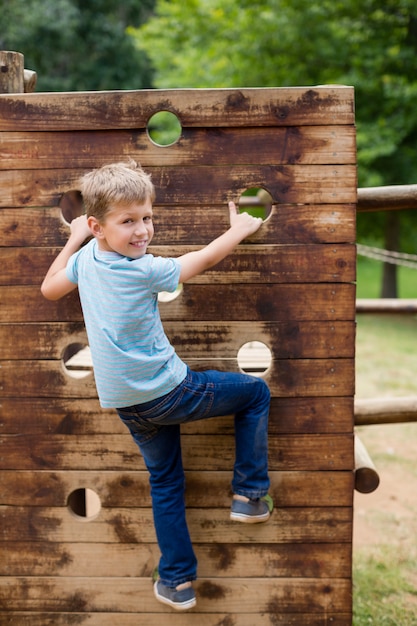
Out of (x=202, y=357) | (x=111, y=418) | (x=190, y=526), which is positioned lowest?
(x=190, y=526)

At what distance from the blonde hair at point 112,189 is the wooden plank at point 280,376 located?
675 millimetres

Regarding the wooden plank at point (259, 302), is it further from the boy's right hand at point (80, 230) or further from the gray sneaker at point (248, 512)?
the gray sneaker at point (248, 512)

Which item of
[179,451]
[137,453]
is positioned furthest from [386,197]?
[137,453]

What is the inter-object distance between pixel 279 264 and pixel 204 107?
0.62 meters

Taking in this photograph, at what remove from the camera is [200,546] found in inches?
99.7

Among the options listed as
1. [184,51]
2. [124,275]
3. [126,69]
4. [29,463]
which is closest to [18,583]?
[29,463]

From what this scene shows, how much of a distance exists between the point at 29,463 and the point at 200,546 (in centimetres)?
73

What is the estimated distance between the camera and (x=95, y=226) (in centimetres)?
212

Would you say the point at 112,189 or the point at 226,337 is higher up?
the point at 112,189

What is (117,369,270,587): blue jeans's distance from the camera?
7.40ft

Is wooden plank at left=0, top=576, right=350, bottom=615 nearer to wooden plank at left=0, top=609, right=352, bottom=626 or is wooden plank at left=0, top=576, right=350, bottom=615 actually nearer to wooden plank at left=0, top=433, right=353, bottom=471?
wooden plank at left=0, top=609, right=352, bottom=626

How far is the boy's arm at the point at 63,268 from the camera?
2299mm

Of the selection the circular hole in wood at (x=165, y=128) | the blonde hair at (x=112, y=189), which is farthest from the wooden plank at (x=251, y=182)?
the circular hole in wood at (x=165, y=128)

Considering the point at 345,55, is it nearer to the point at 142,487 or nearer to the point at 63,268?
the point at 63,268
